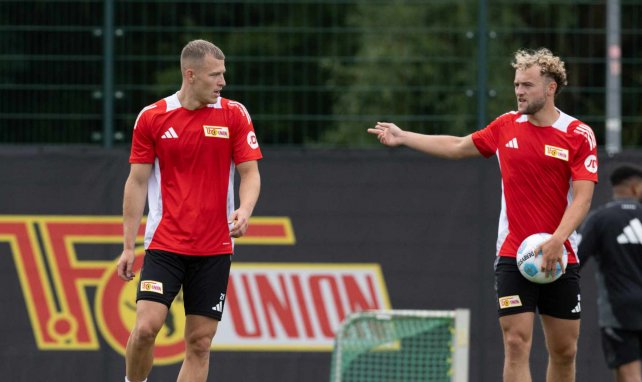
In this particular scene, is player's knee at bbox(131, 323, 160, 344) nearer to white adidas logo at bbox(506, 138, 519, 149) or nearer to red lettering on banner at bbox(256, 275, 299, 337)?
white adidas logo at bbox(506, 138, 519, 149)

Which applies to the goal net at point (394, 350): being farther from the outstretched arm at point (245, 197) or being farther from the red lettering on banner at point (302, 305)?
the outstretched arm at point (245, 197)

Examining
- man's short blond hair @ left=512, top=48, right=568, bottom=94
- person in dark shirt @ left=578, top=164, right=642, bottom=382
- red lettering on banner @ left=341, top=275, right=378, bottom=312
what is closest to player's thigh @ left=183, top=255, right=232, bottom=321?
man's short blond hair @ left=512, top=48, right=568, bottom=94

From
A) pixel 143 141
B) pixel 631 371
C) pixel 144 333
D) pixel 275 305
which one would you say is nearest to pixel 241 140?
pixel 143 141

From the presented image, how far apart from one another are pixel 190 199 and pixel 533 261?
2116 mm

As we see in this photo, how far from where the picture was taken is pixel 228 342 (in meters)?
10.5

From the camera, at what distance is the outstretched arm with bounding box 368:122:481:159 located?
8.32 metres

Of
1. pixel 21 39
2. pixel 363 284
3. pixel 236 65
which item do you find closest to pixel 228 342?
pixel 363 284

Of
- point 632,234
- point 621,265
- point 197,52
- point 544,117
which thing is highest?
point 197,52

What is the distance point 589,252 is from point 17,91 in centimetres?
475

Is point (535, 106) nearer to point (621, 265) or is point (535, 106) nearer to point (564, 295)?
point (564, 295)

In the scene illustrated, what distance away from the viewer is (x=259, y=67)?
35.3 feet

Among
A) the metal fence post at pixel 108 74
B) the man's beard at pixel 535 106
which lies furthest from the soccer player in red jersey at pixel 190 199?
the metal fence post at pixel 108 74

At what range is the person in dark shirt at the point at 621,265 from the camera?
9234 millimetres

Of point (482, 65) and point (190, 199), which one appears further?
point (482, 65)
